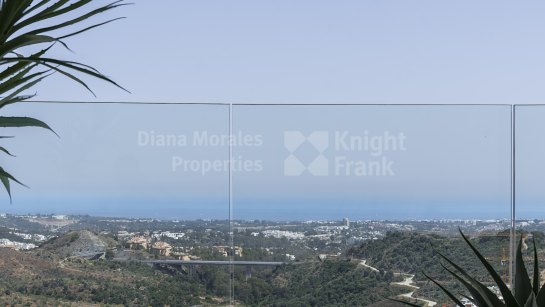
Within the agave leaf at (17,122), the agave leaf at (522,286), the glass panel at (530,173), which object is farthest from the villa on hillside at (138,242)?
the agave leaf at (17,122)

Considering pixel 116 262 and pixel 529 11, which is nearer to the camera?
pixel 116 262

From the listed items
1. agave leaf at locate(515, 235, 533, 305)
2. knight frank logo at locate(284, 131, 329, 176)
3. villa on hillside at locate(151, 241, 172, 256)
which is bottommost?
villa on hillside at locate(151, 241, 172, 256)

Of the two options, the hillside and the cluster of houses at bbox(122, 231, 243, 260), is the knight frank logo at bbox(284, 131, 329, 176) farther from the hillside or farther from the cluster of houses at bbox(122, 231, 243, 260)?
the hillside

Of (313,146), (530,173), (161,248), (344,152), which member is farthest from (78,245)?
(530,173)

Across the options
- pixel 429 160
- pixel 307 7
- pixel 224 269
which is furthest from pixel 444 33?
pixel 224 269

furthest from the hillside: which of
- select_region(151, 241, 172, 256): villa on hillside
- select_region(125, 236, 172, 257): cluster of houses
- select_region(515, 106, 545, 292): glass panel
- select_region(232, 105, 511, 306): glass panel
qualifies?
select_region(515, 106, 545, 292): glass panel

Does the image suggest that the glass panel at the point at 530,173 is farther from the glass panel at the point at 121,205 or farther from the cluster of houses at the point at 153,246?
the cluster of houses at the point at 153,246

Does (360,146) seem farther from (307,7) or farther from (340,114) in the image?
(307,7)

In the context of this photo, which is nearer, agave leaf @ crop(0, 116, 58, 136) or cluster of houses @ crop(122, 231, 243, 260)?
agave leaf @ crop(0, 116, 58, 136)
